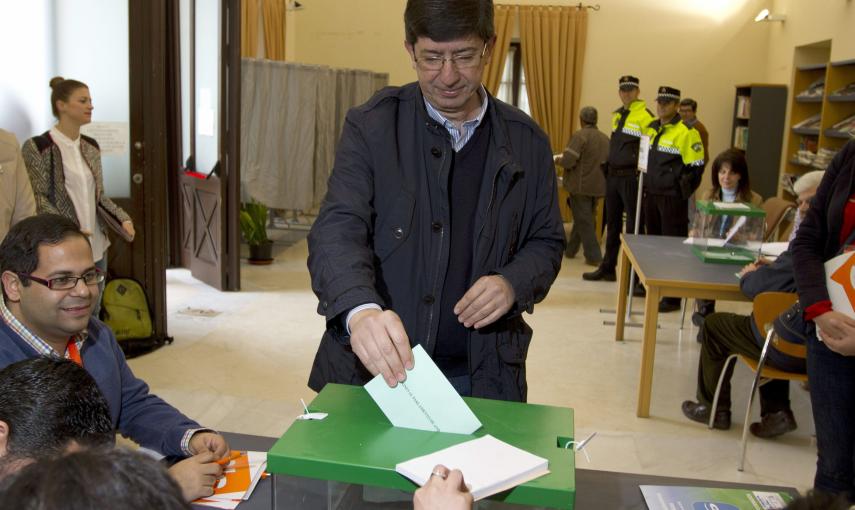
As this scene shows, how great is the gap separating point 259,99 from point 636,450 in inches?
204

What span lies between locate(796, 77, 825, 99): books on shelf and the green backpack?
669 centimetres

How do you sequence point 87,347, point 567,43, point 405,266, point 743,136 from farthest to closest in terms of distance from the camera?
point 567,43 < point 743,136 < point 87,347 < point 405,266

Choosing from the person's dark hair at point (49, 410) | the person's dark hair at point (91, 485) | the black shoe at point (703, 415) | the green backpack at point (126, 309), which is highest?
the person's dark hair at point (91, 485)

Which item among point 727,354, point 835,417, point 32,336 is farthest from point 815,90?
point 32,336

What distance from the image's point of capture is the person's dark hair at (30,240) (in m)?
2.19

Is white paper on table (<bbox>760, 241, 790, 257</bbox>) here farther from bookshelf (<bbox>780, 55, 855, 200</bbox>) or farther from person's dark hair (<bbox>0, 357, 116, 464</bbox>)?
person's dark hair (<bbox>0, 357, 116, 464</bbox>)

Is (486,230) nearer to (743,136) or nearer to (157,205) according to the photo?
(157,205)

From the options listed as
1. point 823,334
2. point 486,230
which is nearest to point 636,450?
point 823,334

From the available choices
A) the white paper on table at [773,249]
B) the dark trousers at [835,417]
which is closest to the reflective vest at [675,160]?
the white paper on table at [773,249]

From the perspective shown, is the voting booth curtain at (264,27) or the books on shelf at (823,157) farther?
the voting booth curtain at (264,27)

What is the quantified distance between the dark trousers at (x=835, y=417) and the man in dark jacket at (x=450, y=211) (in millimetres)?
1195

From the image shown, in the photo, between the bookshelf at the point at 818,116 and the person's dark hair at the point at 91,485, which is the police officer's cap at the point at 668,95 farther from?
the person's dark hair at the point at 91,485

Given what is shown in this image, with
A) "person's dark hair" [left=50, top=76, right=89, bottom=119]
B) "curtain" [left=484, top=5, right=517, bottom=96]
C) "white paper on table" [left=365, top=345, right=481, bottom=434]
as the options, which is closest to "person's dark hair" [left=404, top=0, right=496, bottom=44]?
"white paper on table" [left=365, top=345, right=481, bottom=434]

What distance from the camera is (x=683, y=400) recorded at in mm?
4602
